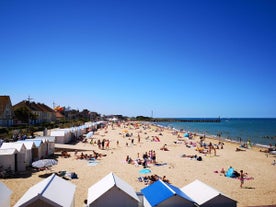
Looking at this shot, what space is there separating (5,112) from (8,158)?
103 feet

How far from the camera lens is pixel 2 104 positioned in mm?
42906

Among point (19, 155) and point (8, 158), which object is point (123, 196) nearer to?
point (8, 158)

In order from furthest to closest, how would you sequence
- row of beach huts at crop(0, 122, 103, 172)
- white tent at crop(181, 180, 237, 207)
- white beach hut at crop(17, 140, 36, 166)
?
white beach hut at crop(17, 140, 36, 166)
row of beach huts at crop(0, 122, 103, 172)
white tent at crop(181, 180, 237, 207)

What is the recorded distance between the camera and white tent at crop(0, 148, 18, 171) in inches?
587

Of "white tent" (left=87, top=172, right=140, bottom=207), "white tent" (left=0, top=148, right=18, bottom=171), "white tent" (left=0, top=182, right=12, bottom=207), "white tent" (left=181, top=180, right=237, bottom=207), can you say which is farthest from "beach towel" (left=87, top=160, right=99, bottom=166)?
"white tent" (left=181, top=180, right=237, bottom=207)

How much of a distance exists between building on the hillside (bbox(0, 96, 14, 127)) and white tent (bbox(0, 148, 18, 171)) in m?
29.7

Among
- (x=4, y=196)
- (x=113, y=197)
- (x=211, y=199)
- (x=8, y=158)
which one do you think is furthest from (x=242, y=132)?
(x=4, y=196)

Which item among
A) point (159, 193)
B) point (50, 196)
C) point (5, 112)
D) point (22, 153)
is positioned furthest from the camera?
point (5, 112)

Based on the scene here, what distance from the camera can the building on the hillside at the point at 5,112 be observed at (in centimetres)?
4194

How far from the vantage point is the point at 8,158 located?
592 inches

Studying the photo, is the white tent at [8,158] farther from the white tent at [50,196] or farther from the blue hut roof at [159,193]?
the blue hut roof at [159,193]

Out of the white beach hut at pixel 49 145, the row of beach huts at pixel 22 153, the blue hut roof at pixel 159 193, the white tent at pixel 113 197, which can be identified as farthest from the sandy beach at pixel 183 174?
the blue hut roof at pixel 159 193

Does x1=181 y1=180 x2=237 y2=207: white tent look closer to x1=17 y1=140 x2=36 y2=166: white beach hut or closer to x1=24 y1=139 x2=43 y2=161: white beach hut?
x1=17 y1=140 x2=36 y2=166: white beach hut

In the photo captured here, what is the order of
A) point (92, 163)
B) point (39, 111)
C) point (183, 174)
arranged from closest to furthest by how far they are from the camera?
point (183, 174)
point (92, 163)
point (39, 111)
